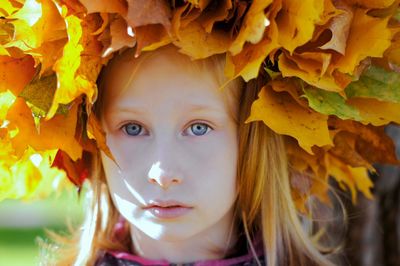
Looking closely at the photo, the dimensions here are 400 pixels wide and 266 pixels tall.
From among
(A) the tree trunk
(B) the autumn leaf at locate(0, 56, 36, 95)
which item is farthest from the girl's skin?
(A) the tree trunk

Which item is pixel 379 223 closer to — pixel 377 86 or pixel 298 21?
pixel 377 86

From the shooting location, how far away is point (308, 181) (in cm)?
259

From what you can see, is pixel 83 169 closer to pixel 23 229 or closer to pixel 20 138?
pixel 20 138

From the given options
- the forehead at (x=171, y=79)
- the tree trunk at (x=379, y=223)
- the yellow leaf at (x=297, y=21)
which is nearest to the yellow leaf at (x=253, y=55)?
the yellow leaf at (x=297, y=21)

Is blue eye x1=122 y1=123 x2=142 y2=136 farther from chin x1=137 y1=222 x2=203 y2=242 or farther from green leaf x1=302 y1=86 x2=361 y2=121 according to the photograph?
green leaf x1=302 y1=86 x2=361 y2=121

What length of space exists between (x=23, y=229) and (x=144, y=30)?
561 cm

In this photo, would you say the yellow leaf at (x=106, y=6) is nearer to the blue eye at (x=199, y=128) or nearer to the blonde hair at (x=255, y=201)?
the blonde hair at (x=255, y=201)

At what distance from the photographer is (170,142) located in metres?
2.26

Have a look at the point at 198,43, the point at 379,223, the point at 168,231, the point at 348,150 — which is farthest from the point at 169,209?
the point at 379,223

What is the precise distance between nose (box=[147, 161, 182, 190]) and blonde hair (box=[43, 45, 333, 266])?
22 cm

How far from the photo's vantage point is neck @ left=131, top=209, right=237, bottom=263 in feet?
8.03

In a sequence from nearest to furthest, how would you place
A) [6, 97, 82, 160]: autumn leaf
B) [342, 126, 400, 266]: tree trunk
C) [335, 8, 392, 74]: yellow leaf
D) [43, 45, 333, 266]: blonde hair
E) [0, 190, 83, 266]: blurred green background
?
[335, 8, 392, 74]: yellow leaf < [6, 97, 82, 160]: autumn leaf < [43, 45, 333, 266]: blonde hair < [342, 126, 400, 266]: tree trunk < [0, 190, 83, 266]: blurred green background

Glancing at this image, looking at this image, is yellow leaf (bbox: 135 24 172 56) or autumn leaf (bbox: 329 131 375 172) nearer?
yellow leaf (bbox: 135 24 172 56)

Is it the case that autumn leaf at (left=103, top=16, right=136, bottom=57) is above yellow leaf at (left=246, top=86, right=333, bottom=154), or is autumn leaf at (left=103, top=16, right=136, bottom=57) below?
above
